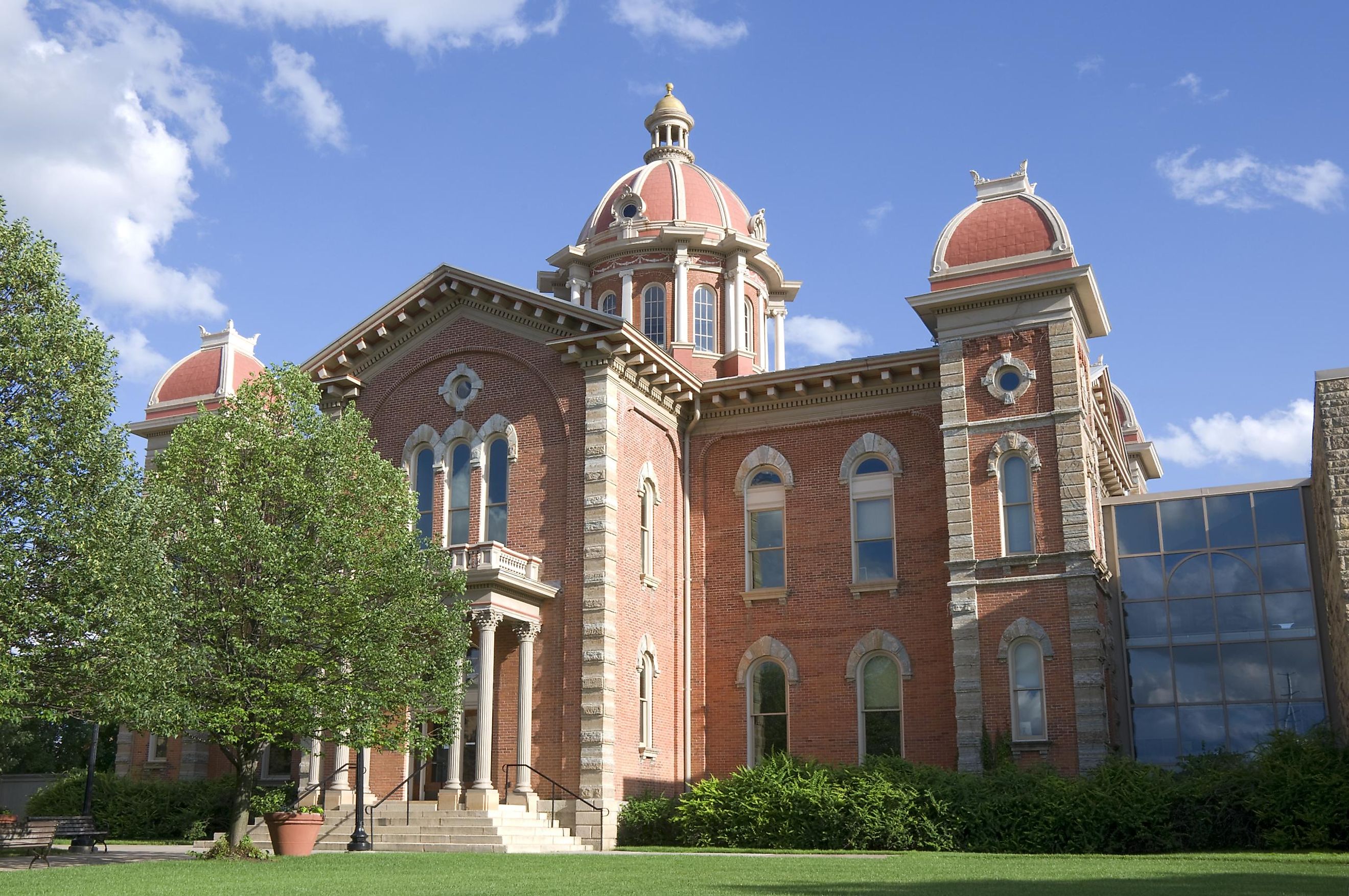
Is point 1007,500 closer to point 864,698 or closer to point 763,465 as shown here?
point 864,698

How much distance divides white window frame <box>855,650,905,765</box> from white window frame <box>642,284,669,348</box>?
12.3 metres

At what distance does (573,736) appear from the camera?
2773 centimetres

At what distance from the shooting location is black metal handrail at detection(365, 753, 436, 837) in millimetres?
26078

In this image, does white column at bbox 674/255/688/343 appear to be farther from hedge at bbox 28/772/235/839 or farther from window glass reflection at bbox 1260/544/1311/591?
hedge at bbox 28/772/235/839

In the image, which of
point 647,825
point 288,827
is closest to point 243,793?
point 288,827

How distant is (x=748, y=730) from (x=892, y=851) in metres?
6.90

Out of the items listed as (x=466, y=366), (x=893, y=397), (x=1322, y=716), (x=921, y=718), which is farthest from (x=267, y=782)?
(x=1322, y=716)

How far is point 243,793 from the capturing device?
23062mm

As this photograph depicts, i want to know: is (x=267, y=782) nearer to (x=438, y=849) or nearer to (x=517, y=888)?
(x=438, y=849)

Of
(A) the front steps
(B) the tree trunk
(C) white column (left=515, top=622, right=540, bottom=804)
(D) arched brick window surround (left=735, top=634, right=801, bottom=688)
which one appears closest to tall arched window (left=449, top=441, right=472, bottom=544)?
(C) white column (left=515, top=622, right=540, bottom=804)

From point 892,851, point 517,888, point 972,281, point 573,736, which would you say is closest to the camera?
point 517,888

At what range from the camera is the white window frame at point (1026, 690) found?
27.1 meters

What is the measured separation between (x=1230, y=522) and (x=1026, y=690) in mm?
7165

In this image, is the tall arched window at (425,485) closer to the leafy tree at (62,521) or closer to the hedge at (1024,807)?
the hedge at (1024,807)
